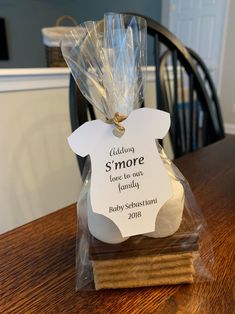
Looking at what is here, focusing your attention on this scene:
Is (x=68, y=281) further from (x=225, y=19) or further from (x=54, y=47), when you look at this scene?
(x=225, y=19)

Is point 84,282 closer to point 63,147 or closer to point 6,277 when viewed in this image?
point 6,277

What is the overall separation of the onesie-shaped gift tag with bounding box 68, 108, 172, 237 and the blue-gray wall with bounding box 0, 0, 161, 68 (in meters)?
3.48

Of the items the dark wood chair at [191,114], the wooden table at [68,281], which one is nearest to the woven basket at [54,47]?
the dark wood chair at [191,114]

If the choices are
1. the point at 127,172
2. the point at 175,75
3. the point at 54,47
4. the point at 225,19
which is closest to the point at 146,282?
the point at 127,172

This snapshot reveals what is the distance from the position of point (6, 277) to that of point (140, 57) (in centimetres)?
35

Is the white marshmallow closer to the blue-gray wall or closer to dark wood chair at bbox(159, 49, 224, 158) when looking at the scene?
dark wood chair at bbox(159, 49, 224, 158)

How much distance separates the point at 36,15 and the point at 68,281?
3926 mm

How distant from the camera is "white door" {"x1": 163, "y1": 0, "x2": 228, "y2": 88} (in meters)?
3.46

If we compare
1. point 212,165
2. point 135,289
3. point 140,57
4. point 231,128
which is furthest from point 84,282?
point 231,128

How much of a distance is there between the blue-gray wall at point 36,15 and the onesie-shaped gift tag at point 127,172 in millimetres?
3476

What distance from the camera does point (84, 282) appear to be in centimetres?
35

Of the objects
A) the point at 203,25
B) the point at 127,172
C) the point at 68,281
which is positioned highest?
the point at 203,25

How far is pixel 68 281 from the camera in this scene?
14.2 inches

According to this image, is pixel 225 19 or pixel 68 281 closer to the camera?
pixel 68 281
